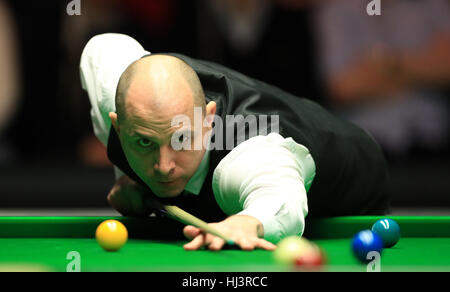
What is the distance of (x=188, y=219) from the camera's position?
9.37 ft

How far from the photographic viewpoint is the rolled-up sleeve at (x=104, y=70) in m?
3.81

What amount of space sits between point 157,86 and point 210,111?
320 mm

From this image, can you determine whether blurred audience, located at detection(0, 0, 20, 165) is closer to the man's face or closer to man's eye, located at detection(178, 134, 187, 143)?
the man's face

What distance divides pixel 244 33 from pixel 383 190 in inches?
176

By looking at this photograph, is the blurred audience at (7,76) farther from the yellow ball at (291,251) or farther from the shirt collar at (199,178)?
the yellow ball at (291,251)

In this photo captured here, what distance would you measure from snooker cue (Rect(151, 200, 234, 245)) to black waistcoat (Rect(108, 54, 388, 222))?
0.15 metres

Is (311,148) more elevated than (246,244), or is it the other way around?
(311,148)

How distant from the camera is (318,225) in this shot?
3.31 meters

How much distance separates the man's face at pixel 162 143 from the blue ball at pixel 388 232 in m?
→ 0.72

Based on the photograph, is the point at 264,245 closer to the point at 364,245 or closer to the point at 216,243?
the point at 216,243

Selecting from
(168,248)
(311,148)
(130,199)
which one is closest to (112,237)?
(168,248)

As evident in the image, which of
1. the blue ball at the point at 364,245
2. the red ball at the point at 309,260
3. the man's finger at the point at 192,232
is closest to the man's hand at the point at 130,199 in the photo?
the man's finger at the point at 192,232

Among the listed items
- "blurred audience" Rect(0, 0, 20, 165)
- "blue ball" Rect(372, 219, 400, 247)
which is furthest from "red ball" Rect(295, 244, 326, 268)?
"blurred audience" Rect(0, 0, 20, 165)
